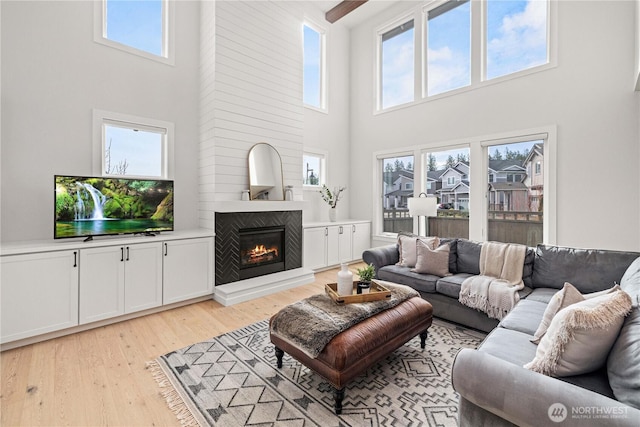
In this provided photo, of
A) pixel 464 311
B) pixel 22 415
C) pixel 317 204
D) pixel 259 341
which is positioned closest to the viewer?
pixel 22 415

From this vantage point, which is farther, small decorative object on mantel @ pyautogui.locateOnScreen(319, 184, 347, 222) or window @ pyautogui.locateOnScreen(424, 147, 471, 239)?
small decorative object on mantel @ pyautogui.locateOnScreen(319, 184, 347, 222)

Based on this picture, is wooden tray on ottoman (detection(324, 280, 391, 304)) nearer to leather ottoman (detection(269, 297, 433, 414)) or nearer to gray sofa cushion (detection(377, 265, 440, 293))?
leather ottoman (detection(269, 297, 433, 414))

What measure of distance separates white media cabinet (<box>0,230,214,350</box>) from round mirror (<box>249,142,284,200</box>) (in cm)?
104

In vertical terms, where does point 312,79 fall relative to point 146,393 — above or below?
above

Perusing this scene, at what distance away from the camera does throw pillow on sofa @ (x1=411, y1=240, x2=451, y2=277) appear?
332 cm

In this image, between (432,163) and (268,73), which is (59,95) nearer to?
(268,73)

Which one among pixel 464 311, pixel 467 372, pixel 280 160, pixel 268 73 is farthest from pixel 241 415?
pixel 268 73

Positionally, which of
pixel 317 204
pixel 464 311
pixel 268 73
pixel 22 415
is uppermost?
pixel 268 73

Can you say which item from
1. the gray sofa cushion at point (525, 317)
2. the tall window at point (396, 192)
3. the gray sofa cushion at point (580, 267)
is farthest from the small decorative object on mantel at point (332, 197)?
the gray sofa cushion at point (525, 317)

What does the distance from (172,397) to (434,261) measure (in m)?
2.82

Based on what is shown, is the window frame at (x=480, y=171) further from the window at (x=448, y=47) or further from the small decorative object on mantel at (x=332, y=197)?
the window at (x=448, y=47)

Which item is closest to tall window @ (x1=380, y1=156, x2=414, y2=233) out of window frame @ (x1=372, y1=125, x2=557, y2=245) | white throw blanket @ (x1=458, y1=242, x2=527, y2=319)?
window frame @ (x1=372, y1=125, x2=557, y2=245)

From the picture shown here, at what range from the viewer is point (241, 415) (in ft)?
5.82

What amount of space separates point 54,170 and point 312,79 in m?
4.65
